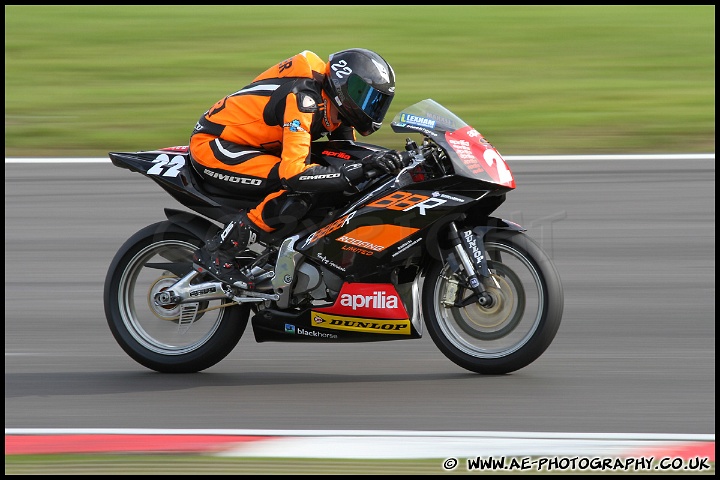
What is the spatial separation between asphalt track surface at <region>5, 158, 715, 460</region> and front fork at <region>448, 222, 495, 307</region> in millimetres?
459

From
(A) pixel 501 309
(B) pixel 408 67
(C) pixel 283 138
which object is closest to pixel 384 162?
(C) pixel 283 138

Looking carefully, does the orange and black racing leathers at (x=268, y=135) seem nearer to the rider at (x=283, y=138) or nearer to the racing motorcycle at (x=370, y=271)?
the rider at (x=283, y=138)

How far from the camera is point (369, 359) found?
20.9 ft

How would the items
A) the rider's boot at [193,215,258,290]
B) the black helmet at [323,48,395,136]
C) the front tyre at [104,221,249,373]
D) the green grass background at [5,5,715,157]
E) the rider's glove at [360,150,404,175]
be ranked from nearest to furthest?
the rider's glove at [360,150,404,175] → the black helmet at [323,48,395,136] → the rider's boot at [193,215,258,290] → the front tyre at [104,221,249,373] → the green grass background at [5,5,715,157]

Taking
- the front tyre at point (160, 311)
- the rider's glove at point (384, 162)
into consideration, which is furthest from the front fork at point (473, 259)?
the front tyre at point (160, 311)

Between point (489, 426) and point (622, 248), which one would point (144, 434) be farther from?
point (622, 248)

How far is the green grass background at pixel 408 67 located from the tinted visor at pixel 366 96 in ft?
15.7

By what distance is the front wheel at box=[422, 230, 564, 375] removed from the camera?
226 inches

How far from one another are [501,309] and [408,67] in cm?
796

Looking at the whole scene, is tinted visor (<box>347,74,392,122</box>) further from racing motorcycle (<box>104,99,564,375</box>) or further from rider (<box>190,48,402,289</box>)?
racing motorcycle (<box>104,99,564,375</box>)

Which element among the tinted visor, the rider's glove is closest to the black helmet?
the tinted visor

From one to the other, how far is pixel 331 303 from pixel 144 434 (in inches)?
48.7

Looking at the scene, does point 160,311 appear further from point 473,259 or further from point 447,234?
point 473,259

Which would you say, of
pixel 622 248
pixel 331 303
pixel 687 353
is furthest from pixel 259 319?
pixel 622 248
